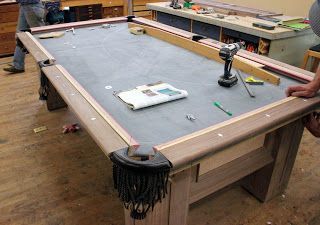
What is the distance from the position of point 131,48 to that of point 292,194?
145 cm

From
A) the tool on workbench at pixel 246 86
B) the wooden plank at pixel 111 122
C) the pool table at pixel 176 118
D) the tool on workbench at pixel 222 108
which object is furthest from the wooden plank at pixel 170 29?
the wooden plank at pixel 111 122

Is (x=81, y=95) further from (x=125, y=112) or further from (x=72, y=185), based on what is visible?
(x=72, y=185)

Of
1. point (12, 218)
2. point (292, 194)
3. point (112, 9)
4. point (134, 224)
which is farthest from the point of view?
point (112, 9)

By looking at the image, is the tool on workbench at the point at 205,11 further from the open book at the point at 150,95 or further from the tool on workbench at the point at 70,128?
the open book at the point at 150,95

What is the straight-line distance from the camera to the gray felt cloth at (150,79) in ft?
4.00

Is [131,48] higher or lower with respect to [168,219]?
higher

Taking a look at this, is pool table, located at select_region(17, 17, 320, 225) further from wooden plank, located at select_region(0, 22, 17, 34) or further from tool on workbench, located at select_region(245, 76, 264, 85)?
wooden plank, located at select_region(0, 22, 17, 34)

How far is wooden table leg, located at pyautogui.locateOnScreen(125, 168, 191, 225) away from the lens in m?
1.21

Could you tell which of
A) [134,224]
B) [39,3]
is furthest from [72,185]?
[39,3]

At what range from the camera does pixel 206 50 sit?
6.44 ft

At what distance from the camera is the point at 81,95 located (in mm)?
1365

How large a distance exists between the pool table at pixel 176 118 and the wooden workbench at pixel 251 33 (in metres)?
0.97

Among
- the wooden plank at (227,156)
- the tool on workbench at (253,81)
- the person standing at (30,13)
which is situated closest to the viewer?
the wooden plank at (227,156)

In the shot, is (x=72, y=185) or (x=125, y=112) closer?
(x=125, y=112)
